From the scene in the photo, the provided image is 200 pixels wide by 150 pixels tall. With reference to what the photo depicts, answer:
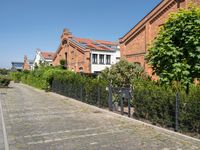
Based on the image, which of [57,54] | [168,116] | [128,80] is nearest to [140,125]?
[168,116]

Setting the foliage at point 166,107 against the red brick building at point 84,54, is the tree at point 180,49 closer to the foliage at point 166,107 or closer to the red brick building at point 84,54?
the foliage at point 166,107

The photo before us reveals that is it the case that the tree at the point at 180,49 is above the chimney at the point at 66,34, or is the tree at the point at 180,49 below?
below

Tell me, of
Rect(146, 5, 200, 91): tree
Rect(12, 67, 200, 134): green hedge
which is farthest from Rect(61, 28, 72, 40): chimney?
Rect(146, 5, 200, 91): tree

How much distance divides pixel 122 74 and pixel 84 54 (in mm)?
24724

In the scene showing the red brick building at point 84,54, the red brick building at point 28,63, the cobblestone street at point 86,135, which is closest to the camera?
the cobblestone street at point 86,135

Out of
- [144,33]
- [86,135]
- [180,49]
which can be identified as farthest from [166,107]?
[144,33]

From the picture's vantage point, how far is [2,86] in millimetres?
37969

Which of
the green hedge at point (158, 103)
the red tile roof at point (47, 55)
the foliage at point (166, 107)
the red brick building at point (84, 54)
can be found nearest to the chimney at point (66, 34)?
the red brick building at point (84, 54)

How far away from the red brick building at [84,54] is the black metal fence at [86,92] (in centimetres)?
1600

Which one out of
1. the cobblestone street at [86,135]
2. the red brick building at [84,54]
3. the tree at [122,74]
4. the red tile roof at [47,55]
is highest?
the red tile roof at [47,55]

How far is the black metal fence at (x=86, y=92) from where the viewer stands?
16366mm

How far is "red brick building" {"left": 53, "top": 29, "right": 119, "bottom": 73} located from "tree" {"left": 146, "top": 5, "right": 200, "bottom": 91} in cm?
3006

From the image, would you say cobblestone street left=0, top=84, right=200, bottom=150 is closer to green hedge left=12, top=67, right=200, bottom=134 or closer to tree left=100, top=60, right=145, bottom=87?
green hedge left=12, top=67, right=200, bottom=134

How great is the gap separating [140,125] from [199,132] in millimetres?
2651
